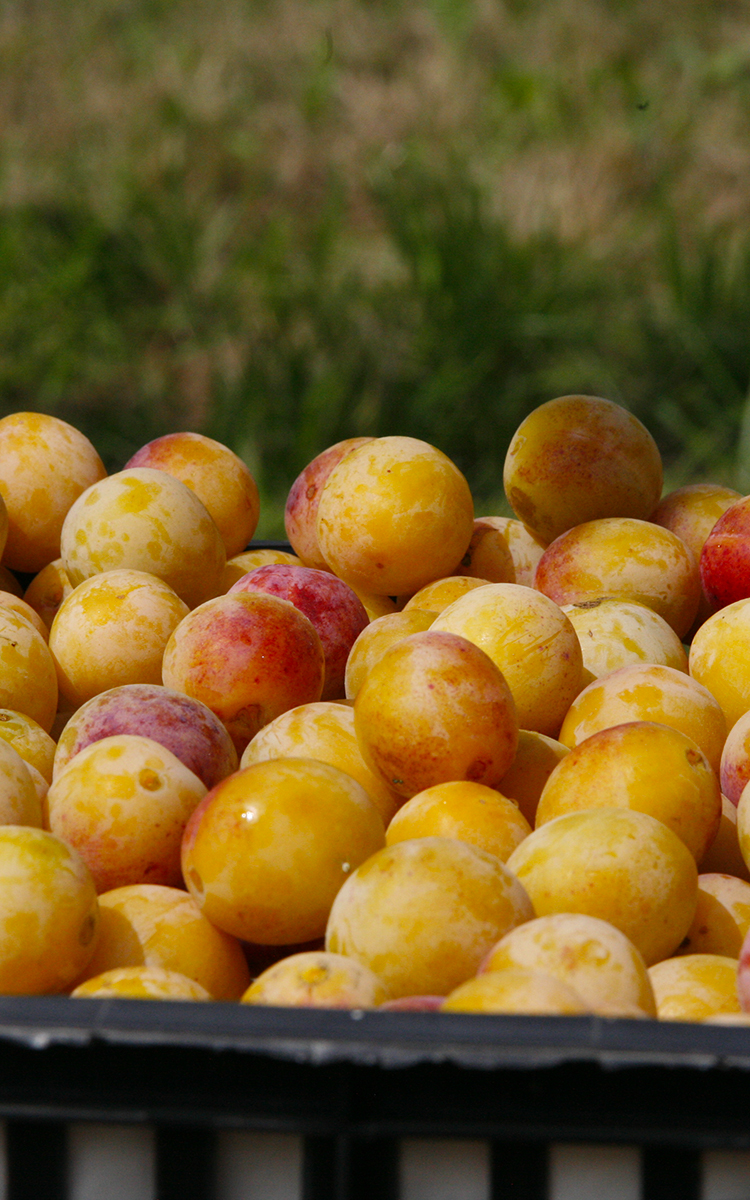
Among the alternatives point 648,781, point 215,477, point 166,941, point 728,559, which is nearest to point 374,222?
point 215,477

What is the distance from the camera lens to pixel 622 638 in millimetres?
1065

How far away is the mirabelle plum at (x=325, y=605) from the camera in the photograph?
3.80 ft

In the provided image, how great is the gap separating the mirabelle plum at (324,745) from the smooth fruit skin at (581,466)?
465mm

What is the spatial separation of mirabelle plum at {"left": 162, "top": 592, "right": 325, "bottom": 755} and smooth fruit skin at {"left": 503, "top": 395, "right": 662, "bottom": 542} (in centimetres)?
39

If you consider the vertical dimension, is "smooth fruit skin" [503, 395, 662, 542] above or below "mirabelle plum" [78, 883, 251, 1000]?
above

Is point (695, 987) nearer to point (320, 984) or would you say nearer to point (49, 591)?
point (320, 984)

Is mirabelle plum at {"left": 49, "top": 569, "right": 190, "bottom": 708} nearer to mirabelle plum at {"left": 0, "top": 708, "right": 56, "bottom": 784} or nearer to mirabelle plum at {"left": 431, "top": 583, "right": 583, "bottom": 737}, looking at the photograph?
mirabelle plum at {"left": 0, "top": 708, "right": 56, "bottom": 784}

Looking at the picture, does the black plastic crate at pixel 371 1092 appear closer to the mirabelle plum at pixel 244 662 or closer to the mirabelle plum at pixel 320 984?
the mirabelle plum at pixel 320 984

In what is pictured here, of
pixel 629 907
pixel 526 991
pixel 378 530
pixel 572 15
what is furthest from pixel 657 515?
pixel 572 15

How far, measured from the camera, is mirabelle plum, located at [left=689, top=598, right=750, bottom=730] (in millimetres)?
1019

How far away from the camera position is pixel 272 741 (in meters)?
0.93

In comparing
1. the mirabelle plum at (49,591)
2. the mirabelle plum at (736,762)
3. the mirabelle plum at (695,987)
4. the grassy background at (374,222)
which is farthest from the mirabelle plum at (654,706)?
the grassy background at (374,222)

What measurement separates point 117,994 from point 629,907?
31 centimetres

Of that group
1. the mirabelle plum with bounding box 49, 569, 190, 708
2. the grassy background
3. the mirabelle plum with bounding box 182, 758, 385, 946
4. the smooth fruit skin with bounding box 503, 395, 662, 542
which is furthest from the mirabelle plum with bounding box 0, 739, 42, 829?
the grassy background
